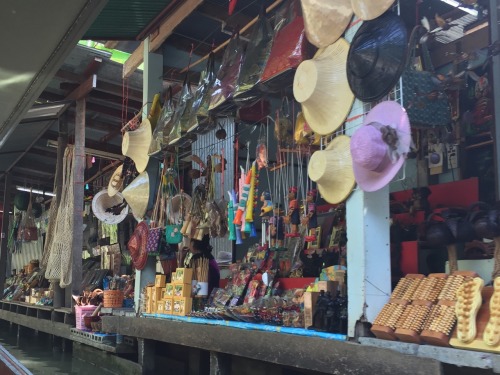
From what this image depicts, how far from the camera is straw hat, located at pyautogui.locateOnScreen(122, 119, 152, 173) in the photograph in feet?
21.4

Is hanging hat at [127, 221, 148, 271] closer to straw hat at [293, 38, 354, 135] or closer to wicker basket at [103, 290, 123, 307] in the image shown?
wicker basket at [103, 290, 123, 307]

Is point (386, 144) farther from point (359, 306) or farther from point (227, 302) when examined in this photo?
point (227, 302)

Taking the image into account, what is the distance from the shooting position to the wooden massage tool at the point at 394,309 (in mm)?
3008

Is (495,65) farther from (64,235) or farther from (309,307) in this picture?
(64,235)

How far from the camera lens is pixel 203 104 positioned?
527cm

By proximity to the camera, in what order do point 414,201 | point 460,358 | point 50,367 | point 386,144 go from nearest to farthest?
point 460,358 → point 386,144 → point 414,201 → point 50,367

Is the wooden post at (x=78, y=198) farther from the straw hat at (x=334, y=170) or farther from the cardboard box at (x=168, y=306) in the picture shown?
the straw hat at (x=334, y=170)

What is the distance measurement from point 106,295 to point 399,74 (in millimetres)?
5194

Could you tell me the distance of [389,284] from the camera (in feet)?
11.0

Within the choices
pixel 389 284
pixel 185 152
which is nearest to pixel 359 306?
pixel 389 284

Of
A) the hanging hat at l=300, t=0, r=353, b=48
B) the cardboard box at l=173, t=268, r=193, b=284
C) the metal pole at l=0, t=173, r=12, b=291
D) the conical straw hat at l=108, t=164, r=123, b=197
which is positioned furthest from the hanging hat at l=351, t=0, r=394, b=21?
the metal pole at l=0, t=173, r=12, b=291

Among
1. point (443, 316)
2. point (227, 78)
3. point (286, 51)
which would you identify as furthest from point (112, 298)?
point (443, 316)

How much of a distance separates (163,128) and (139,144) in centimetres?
68

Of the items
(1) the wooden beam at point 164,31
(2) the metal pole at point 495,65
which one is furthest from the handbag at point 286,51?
(2) the metal pole at point 495,65
